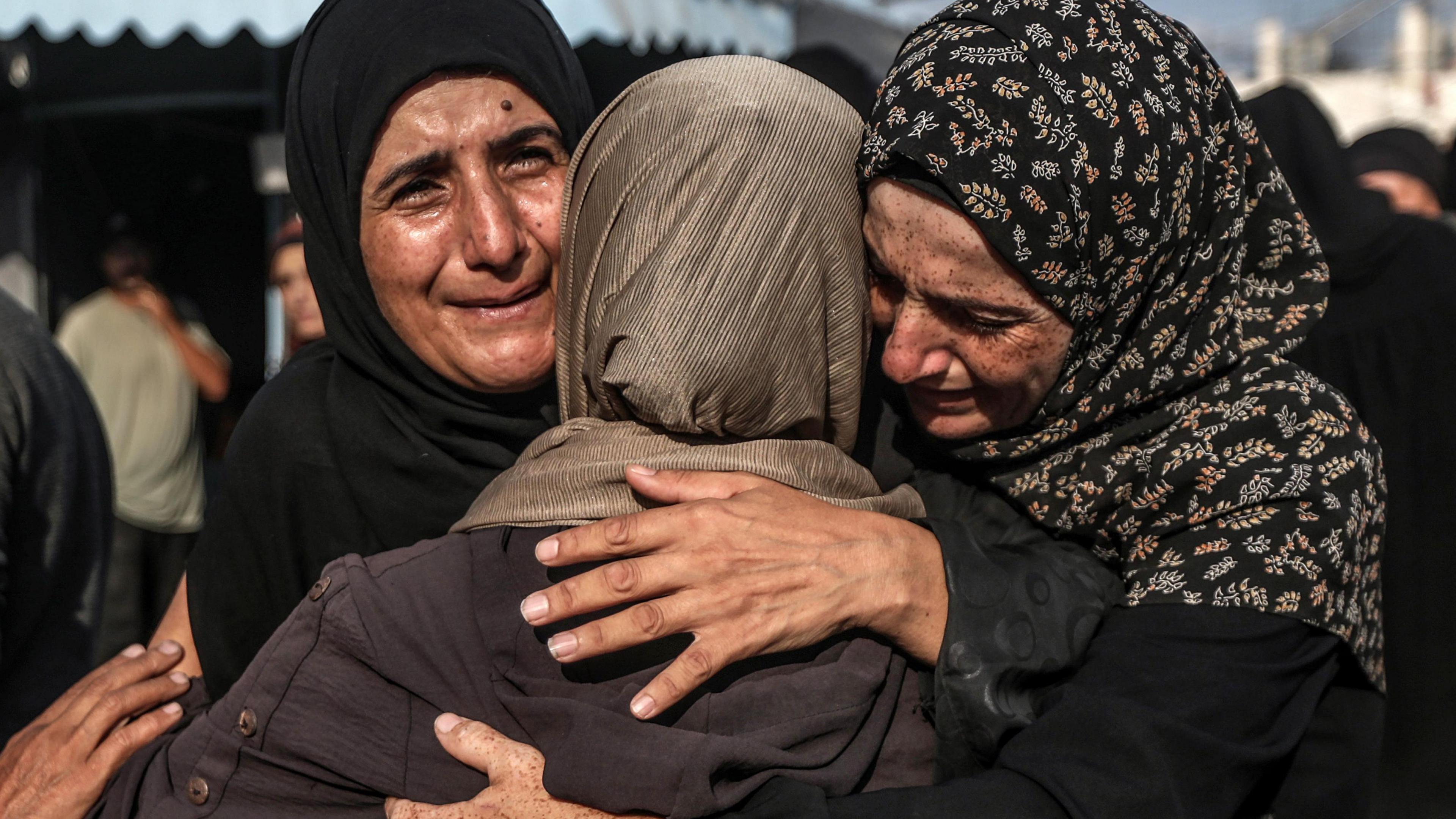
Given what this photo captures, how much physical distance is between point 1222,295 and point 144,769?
173 cm

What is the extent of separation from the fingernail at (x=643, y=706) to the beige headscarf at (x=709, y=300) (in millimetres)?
Result: 230

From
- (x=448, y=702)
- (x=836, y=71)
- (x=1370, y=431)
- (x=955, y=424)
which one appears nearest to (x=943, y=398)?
(x=955, y=424)

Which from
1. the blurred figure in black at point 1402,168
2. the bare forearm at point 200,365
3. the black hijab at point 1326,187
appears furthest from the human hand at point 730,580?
the bare forearm at point 200,365

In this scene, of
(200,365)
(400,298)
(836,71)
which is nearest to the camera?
(400,298)

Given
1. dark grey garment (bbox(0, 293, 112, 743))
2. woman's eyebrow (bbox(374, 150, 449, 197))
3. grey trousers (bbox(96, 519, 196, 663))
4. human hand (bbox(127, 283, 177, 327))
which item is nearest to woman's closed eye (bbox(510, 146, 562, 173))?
woman's eyebrow (bbox(374, 150, 449, 197))

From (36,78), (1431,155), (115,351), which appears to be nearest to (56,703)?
(115,351)

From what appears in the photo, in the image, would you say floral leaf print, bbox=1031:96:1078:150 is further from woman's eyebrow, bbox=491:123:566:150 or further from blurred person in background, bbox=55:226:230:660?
blurred person in background, bbox=55:226:230:660

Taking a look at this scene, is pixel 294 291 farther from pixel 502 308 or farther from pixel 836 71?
pixel 502 308

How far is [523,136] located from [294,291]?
3.45m

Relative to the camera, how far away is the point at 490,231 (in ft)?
6.04

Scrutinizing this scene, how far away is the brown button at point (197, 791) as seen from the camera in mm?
1472

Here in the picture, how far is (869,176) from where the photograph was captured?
65.1 inches

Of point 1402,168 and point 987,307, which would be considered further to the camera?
point 1402,168

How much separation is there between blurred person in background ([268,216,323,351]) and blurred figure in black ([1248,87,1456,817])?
140 inches
